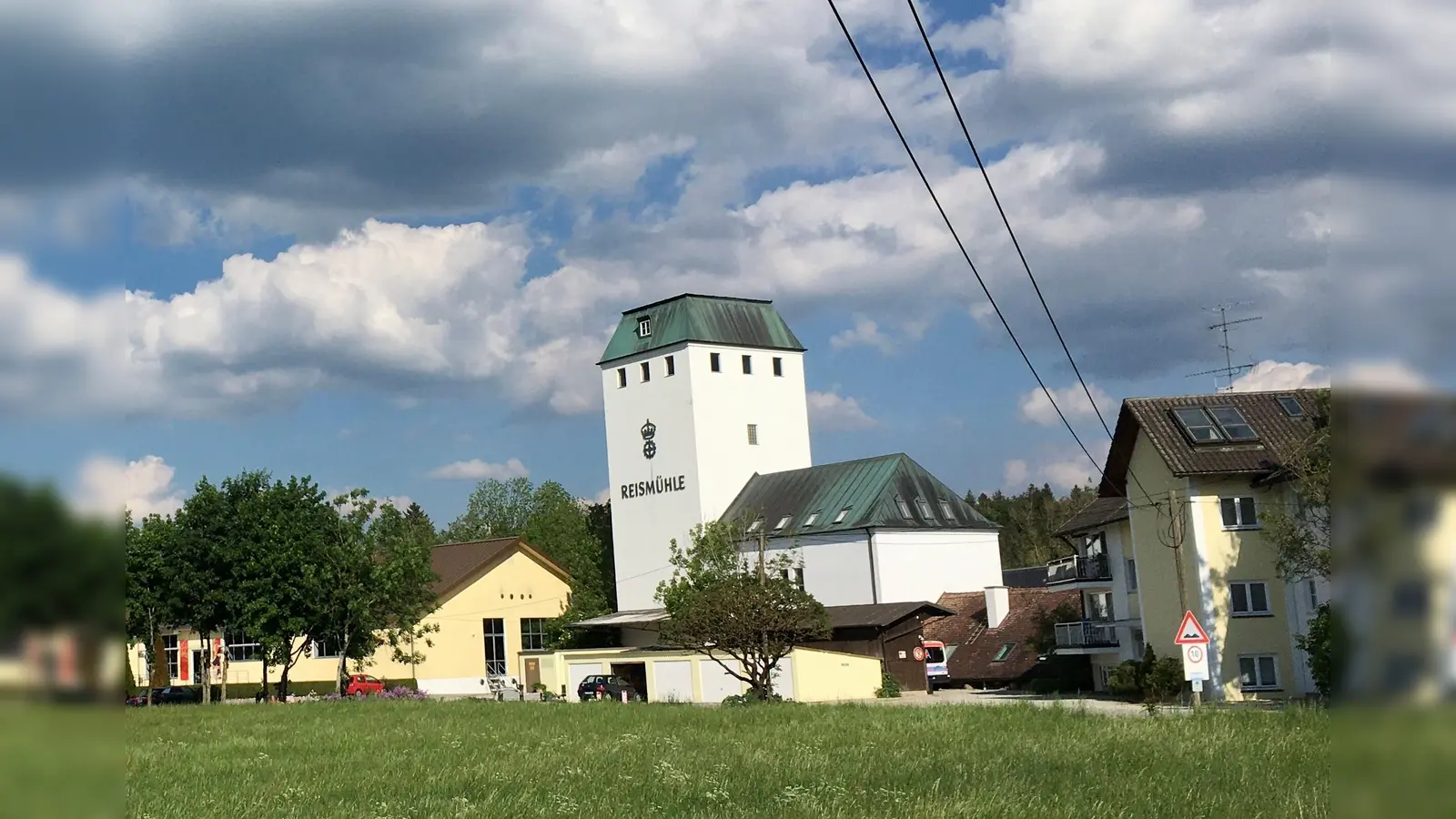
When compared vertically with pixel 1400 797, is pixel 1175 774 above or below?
below

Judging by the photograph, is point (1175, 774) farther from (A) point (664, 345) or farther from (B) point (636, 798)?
(A) point (664, 345)

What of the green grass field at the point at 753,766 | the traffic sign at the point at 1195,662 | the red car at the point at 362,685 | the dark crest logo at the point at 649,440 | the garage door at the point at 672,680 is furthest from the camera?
the dark crest logo at the point at 649,440

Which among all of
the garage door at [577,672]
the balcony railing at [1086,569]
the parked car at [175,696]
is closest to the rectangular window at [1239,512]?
the balcony railing at [1086,569]

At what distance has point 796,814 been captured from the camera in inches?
537

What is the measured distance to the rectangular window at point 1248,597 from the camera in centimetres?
4425

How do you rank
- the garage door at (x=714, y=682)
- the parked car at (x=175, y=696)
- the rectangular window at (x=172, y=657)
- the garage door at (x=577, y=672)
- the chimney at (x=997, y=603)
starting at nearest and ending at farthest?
1. the parked car at (x=175, y=696)
2. the garage door at (x=714, y=682)
3. the chimney at (x=997, y=603)
4. the garage door at (x=577, y=672)
5. the rectangular window at (x=172, y=657)

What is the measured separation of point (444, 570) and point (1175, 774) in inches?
2707

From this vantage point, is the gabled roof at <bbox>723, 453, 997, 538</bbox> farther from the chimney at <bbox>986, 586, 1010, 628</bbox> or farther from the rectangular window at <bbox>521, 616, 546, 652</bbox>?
the rectangular window at <bbox>521, 616, 546, 652</bbox>

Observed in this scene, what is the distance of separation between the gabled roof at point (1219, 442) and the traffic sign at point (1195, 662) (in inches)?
557

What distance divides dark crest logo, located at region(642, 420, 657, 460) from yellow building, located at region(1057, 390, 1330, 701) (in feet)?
169

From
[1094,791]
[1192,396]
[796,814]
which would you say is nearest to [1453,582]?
[796,814]

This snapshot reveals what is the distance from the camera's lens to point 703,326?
97.0 metres

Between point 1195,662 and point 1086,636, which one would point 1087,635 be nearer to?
point 1086,636

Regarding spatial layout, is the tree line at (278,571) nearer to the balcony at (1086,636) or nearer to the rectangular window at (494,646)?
the rectangular window at (494,646)
